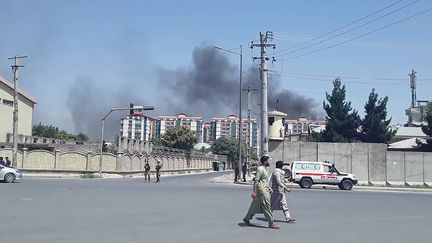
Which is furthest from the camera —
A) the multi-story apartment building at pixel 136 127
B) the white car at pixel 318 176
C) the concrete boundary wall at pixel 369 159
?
the multi-story apartment building at pixel 136 127

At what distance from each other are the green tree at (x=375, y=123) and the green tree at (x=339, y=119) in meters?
1.11

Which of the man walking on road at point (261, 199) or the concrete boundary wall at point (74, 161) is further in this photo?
the concrete boundary wall at point (74, 161)

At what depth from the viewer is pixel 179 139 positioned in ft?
318

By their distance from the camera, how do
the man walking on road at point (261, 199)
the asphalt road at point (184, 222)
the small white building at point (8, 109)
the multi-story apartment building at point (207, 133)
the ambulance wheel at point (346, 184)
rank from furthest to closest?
the multi-story apartment building at point (207, 133) → the small white building at point (8, 109) → the ambulance wheel at point (346, 184) → the man walking on road at point (261, 199) → the asphalt road at point (184, 222)

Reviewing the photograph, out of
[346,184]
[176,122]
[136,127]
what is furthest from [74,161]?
[176,122]

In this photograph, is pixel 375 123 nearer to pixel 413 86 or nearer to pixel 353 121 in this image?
Answer: pixel 353 121

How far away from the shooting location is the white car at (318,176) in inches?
1347

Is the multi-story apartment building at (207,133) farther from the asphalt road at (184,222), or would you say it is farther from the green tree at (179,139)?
the asphalt road at (184,222)

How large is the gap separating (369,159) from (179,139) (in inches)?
2287

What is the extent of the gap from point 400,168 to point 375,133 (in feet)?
53.7

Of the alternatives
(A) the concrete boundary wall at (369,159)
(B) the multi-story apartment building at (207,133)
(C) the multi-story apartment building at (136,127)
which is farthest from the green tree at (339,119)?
(B) the multi-story apartment building at (207,133)

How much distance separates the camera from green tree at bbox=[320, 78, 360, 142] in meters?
58.8

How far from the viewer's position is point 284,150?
4234cm

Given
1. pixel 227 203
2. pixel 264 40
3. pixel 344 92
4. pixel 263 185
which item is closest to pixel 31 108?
pixel 344 92
